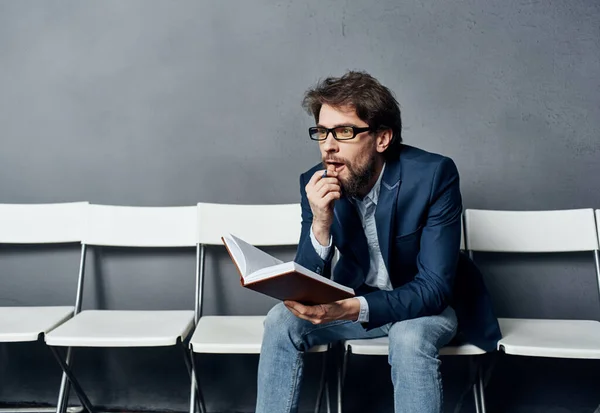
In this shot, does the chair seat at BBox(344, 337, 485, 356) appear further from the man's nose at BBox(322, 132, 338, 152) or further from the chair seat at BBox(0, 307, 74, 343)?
the chair seat at BBox(0, 307, 74, 343)

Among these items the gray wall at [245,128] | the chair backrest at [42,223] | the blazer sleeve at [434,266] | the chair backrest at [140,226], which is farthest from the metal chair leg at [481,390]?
the chair backrest at [42,223]

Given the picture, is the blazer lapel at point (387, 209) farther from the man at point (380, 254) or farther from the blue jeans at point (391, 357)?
the blue jeans at point (391, 357)

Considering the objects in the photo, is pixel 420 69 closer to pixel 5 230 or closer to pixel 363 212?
pixel 363 212

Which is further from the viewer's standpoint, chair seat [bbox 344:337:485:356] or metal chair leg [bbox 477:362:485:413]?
metal chair leg [bbox 477:362:485:413]

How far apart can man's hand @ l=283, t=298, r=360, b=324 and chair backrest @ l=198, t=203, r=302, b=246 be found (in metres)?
0.86

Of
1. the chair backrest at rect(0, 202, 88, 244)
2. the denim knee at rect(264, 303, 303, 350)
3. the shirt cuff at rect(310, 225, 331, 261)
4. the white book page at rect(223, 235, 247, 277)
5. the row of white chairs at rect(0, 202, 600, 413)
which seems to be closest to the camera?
the white book page at rect(223, 235, 247, 277)

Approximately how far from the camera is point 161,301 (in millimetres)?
2557

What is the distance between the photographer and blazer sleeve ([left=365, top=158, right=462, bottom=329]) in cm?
158

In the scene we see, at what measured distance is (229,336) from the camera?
75.1 inches

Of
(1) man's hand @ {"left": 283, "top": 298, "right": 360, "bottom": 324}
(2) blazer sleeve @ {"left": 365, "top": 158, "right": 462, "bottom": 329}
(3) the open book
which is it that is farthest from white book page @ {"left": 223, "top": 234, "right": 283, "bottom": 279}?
(2) blazer sleeve @ {"left": 365, "top": 158, "right": 462, "bottom": 329}

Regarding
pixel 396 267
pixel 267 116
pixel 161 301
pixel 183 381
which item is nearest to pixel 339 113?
pixel 396 267

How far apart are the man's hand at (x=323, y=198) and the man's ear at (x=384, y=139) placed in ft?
0.61

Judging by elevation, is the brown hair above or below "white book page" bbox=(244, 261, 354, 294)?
above

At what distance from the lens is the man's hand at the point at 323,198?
66.6 inches
